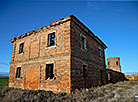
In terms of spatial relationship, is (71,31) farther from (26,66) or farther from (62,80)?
(26,66)

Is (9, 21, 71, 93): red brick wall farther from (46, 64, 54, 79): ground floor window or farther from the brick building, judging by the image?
(46, 64, 54, 79): ground floor window

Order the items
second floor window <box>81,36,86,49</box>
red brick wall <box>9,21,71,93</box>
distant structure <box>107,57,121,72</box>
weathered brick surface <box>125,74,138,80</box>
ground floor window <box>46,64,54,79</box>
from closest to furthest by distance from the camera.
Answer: red brick wall <box>9,21,71,93</box>
ground floor window <box>46,64,54,79</box>
second floor window <box>81,36,86,49</box>
weathered brick surface <box>125,74,138,80</box>
distant structure <box>107,57,121,72</box>

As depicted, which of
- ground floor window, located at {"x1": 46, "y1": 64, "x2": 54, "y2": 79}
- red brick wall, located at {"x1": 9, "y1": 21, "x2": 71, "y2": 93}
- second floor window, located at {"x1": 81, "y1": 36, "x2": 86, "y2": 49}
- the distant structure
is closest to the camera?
red brick wall, located at {"x1": 9, "y1": 21, "x2": 71, "y2": 93}

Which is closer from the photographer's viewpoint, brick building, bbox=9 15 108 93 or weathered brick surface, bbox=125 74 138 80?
brick building, bbox=9 15 108 93

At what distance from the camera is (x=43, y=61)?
9.77m

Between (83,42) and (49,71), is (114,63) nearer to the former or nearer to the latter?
(83,42)

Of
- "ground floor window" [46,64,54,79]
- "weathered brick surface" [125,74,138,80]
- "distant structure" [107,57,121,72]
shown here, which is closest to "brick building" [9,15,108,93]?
"ground floor window" [46,64,54,79]

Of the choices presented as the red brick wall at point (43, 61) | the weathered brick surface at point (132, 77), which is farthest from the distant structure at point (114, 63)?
the red brick wall at point (43, 61)

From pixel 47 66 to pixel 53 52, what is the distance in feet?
4.95

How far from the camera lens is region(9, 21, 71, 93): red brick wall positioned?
8.27m

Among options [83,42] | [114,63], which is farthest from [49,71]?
[114,63]

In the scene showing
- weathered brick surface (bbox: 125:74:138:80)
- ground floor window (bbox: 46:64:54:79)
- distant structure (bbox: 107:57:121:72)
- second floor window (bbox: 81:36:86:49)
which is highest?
second floor window (bbox: 81:36:86:49)

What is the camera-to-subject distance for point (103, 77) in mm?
14742

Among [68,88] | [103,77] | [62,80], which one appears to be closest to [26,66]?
[62,80]
